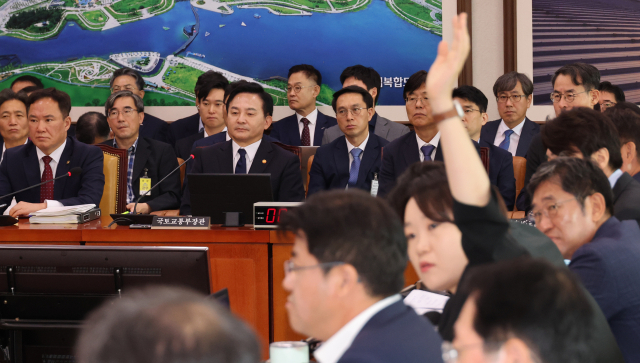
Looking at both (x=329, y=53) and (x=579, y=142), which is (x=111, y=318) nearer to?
(x=579, y=142)

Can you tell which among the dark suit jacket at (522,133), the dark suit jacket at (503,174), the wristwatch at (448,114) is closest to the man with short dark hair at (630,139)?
the dark suit jacket at (503,174)

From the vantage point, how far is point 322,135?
5.35m

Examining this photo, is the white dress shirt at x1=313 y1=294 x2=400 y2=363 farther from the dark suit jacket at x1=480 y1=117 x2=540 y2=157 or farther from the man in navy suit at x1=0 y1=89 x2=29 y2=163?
the man in navy suit at x1=0 y1=89 x2=29 y2=163

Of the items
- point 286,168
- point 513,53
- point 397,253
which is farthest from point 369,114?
point 397,253

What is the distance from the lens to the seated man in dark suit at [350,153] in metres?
4.22

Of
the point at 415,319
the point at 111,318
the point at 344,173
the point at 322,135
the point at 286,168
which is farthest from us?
the point at 322,135

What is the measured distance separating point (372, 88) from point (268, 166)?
1796 millimetres

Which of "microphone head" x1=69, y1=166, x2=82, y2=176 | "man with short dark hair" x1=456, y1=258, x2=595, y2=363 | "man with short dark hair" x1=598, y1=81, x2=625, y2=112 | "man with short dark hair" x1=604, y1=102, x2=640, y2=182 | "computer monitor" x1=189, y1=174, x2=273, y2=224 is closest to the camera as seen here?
"man with short dark hair" x1=456, y1=258, x2=595, y2=363

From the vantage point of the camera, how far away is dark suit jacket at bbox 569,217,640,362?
5.35ft

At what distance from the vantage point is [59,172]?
3799mm

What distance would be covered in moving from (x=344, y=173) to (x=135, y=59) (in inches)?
103

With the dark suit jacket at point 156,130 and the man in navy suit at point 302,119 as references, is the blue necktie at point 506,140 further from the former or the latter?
the dark suit jacket at point 156,130

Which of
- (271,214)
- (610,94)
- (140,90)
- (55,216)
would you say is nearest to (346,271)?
(271,214)

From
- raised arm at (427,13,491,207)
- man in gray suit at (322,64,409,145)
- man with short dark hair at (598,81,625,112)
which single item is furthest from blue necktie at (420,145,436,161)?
raised arm at (427,13,491,207)
